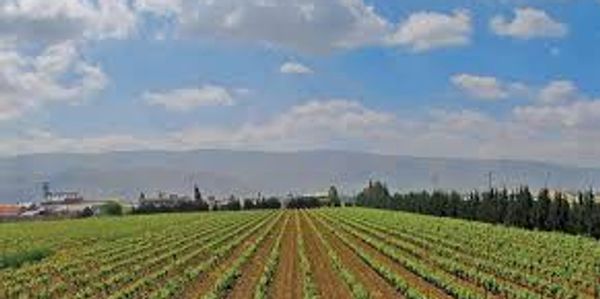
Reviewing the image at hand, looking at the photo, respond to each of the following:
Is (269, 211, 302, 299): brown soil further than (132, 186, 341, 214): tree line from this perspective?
No

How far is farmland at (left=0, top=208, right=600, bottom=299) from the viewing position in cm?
2691

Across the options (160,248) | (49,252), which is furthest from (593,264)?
(49,252)

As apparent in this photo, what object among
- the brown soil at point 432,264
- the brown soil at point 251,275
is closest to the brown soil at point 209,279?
the brown soil at point 251,275

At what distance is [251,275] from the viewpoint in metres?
32.4

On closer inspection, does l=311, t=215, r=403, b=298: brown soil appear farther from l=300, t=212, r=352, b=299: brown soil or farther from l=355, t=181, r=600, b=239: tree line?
l=355, t=181, r=600, b=239: tree line

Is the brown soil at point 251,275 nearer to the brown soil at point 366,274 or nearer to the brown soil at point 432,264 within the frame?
the brown soil at point 366,274

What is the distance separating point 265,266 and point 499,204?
43.6 meters

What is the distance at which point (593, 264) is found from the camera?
33344 millimetres

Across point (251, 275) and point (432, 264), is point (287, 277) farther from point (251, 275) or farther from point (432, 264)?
point (432, 264)

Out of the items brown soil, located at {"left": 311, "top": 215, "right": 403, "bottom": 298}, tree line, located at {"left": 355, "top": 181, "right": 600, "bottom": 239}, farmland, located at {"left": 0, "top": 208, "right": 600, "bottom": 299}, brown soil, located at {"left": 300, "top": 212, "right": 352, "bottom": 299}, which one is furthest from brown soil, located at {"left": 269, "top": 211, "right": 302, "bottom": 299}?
tree line, located at {"left": 355, "top": 181, "right": 600, "bottom": 239}

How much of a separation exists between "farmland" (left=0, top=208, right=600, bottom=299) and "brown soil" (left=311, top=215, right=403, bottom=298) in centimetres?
3

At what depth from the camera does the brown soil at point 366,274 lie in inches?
1028

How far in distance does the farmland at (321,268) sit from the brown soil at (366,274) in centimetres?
3

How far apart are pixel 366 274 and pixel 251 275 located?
375 cm
